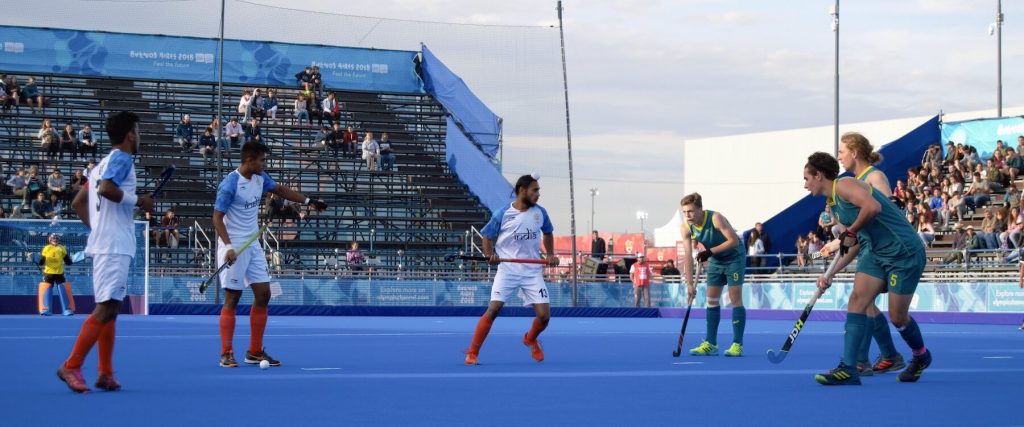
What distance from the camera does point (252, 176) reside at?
1282 centimetres

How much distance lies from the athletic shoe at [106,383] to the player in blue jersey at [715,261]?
7016 mm

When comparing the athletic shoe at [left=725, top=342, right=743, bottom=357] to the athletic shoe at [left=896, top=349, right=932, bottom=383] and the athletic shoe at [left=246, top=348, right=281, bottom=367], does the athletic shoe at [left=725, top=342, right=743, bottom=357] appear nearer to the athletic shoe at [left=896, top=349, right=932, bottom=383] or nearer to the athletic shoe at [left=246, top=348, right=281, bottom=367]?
the athletic shoe at [left=896, top=349, right=932, bottom=383]

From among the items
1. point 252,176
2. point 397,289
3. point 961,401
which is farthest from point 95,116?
point 961,401

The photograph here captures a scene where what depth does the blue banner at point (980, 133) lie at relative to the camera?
1534 inches

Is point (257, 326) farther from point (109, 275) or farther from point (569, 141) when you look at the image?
point (569, 141)

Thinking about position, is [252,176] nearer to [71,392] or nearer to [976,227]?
[71,392]

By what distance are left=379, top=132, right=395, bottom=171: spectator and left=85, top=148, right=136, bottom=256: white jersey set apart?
1228 inches

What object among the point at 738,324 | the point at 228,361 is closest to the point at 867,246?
the point at 738,324

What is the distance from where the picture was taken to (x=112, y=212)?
988 centimetres

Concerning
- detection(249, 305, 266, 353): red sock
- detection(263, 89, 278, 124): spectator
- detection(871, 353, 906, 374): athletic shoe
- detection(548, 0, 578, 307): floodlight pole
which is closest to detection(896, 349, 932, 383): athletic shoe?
detection(871, 353, 906, 374): athletic shoe

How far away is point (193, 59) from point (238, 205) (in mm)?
31442

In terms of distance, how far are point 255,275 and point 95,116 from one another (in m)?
30.5

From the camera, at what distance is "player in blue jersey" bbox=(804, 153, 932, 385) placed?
1030cm

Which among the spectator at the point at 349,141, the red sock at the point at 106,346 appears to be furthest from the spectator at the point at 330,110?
the red sock at the point at 106,346
